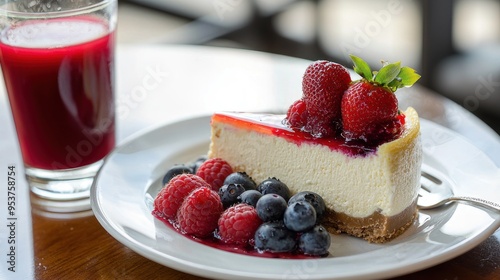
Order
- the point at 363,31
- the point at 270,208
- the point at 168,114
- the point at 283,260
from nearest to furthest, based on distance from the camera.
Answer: the point at 283,260 → the point at 270,208 → the point at 168,114 → the point at 363,31

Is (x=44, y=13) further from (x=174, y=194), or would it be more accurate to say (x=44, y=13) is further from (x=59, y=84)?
(x=174, y=194)

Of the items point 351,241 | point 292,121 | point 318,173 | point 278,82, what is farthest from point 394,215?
point 278,82

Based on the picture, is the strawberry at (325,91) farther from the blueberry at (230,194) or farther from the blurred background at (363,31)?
the blurred background at (363,31)

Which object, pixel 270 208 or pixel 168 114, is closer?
pixel 270 208

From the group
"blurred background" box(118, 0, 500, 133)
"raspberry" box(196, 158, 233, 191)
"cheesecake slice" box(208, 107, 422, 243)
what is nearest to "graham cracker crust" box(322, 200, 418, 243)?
"cheesecake slice" box(208, 107, 422, 243)

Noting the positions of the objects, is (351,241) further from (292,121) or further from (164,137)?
(164,137)

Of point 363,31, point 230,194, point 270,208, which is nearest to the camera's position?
point 270,208

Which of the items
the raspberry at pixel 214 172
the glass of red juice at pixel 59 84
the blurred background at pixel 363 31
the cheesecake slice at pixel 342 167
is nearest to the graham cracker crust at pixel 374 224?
the cheesecake slice at pixel 342 167

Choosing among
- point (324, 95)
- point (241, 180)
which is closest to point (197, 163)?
point (241, 180)
